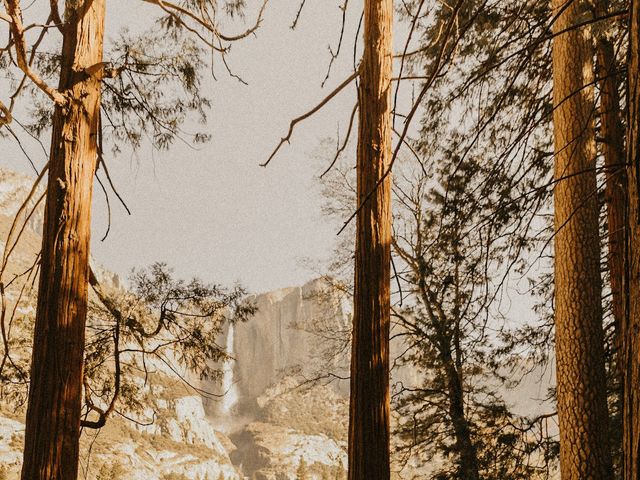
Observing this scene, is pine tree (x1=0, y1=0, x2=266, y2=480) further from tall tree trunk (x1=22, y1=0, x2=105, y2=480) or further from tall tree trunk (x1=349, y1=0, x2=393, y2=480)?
tall tree trunk (x1=349, y1=0, x2=393, y2=480)

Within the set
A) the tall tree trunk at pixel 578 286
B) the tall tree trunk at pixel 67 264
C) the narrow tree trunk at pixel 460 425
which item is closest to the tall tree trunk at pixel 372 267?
the tall tree trunk at pixel 578 286

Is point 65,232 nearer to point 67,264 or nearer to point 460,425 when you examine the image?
point 67,264

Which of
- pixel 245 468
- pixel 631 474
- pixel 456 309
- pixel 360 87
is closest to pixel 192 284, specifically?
pixel 360 87

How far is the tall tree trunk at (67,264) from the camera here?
2.33 meters

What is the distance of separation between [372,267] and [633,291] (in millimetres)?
1648

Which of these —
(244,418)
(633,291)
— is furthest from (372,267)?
(244,418)

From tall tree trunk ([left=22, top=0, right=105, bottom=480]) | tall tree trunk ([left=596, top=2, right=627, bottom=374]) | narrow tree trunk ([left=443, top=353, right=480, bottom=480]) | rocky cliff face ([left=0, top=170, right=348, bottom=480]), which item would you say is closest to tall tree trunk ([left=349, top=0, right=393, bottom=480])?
tall tree trunk ([left=22, top=0, right=105, bottom=480])

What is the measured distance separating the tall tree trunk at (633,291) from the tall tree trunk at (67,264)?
239 centimetres

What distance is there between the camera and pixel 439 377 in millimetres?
6293

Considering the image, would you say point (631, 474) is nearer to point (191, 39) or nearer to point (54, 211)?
point (54, 211)

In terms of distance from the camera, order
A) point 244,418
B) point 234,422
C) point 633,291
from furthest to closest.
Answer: point 244,418
point 234,422
point 633,291

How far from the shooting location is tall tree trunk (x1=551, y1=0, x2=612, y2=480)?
2.61m

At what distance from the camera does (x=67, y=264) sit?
101 inches

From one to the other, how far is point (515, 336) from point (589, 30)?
3.61m
